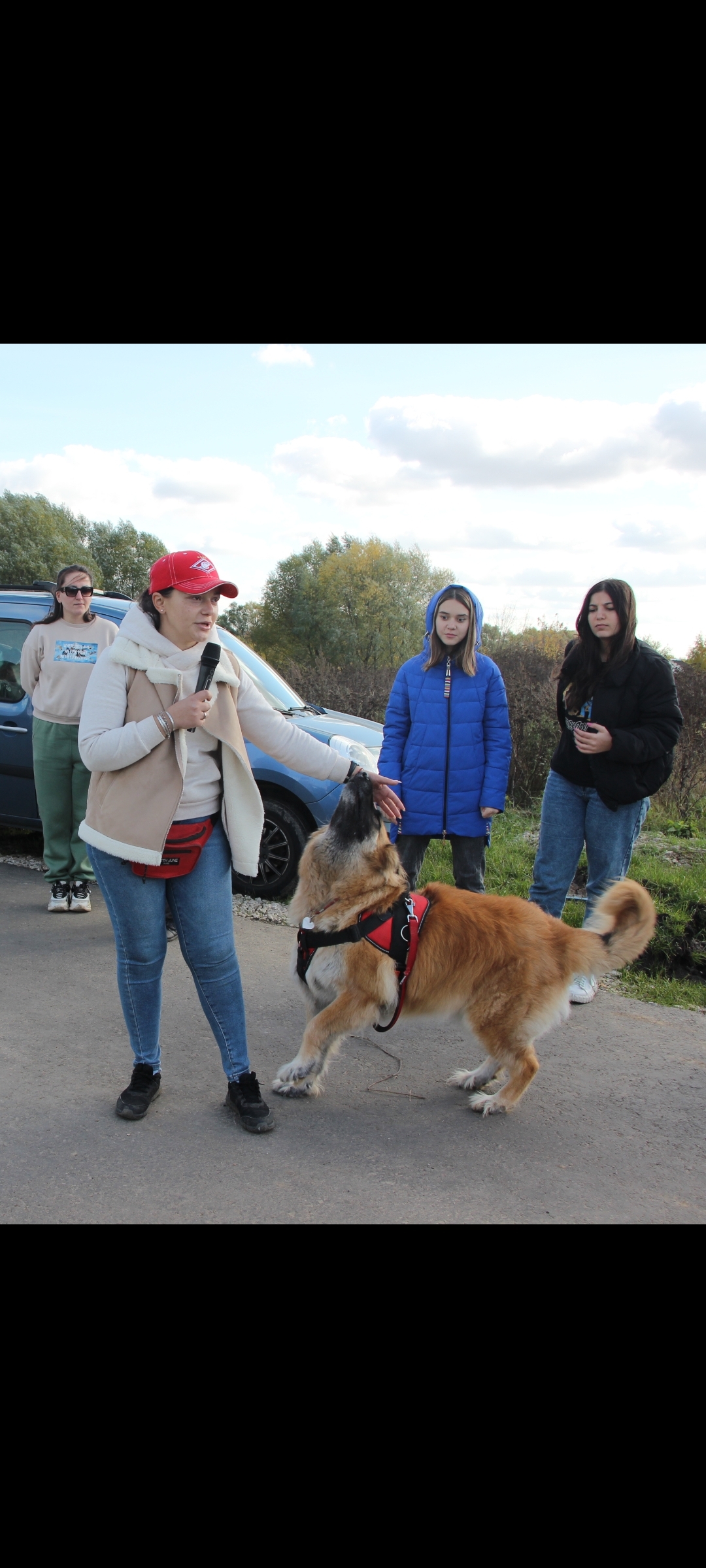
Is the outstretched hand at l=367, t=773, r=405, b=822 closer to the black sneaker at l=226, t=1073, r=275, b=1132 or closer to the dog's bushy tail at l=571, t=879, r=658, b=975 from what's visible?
the dog's bushy tail at l=571, t=879, r=658, b=975

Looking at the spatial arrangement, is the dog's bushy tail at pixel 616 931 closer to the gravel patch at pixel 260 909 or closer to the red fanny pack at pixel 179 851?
the red fanny pack at pixel 179 851

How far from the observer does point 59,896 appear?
6.34 m

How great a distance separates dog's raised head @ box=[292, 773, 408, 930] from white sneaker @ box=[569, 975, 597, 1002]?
6.12 ft

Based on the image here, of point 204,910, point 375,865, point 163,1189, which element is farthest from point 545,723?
point 163,1189

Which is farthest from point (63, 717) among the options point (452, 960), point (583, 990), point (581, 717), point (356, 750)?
point (583, 990)

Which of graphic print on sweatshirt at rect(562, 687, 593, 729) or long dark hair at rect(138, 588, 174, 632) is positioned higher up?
long dark hair at rect(138, 588, 174, 632)

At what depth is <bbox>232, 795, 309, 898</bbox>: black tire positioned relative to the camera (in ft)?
20.9

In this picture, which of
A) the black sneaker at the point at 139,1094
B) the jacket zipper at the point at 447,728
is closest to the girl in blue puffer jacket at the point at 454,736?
the jacket zipper at the point at 447,728

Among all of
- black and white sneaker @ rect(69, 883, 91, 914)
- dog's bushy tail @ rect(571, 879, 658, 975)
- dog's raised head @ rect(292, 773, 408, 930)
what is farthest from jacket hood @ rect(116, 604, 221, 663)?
black and white sneaker @ rect(69, 883, 91, 914)

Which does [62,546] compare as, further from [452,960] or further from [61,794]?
[452,960]

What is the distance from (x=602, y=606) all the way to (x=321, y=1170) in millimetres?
3137

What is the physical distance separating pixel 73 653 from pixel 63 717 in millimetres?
473

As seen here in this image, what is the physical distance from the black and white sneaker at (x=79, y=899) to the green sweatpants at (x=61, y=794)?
0.05 m

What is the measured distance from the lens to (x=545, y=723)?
9125mm
